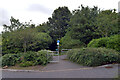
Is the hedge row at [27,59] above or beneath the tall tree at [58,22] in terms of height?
beneath

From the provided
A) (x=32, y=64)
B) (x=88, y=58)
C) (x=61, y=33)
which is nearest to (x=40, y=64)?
(x=32, y=64)

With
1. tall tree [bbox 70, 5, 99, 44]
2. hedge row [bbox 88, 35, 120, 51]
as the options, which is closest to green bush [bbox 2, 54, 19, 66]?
hedge row [bbox 88, 35, 120, 51]

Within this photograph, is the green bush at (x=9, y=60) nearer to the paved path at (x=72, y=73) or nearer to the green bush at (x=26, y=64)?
the green bush at (x=26, y=64)

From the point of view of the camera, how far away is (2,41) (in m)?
16.4

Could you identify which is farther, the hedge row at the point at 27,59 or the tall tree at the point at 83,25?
the tall tree at the point at 83,25

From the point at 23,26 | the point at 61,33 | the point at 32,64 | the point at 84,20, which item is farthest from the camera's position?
the point at 61,33

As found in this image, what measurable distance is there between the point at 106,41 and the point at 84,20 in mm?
8133

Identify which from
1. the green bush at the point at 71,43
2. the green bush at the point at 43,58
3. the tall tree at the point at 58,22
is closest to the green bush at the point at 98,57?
the green bush at the point at 43,58

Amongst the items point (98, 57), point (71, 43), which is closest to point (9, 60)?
point (98, 57)

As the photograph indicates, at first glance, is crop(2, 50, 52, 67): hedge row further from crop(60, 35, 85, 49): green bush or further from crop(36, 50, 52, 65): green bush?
crop(60, 35, 85, 49): green bush

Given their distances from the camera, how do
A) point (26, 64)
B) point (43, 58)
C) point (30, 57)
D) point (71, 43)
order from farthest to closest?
1. point (71, 43)
2. point (30, 57)
3. point (43, 58)
4. point (26, 64)

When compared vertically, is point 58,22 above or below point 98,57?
above

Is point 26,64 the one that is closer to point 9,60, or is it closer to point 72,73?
point 9,60

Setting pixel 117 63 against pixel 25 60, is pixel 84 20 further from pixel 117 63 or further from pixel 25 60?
pixel 25 60
